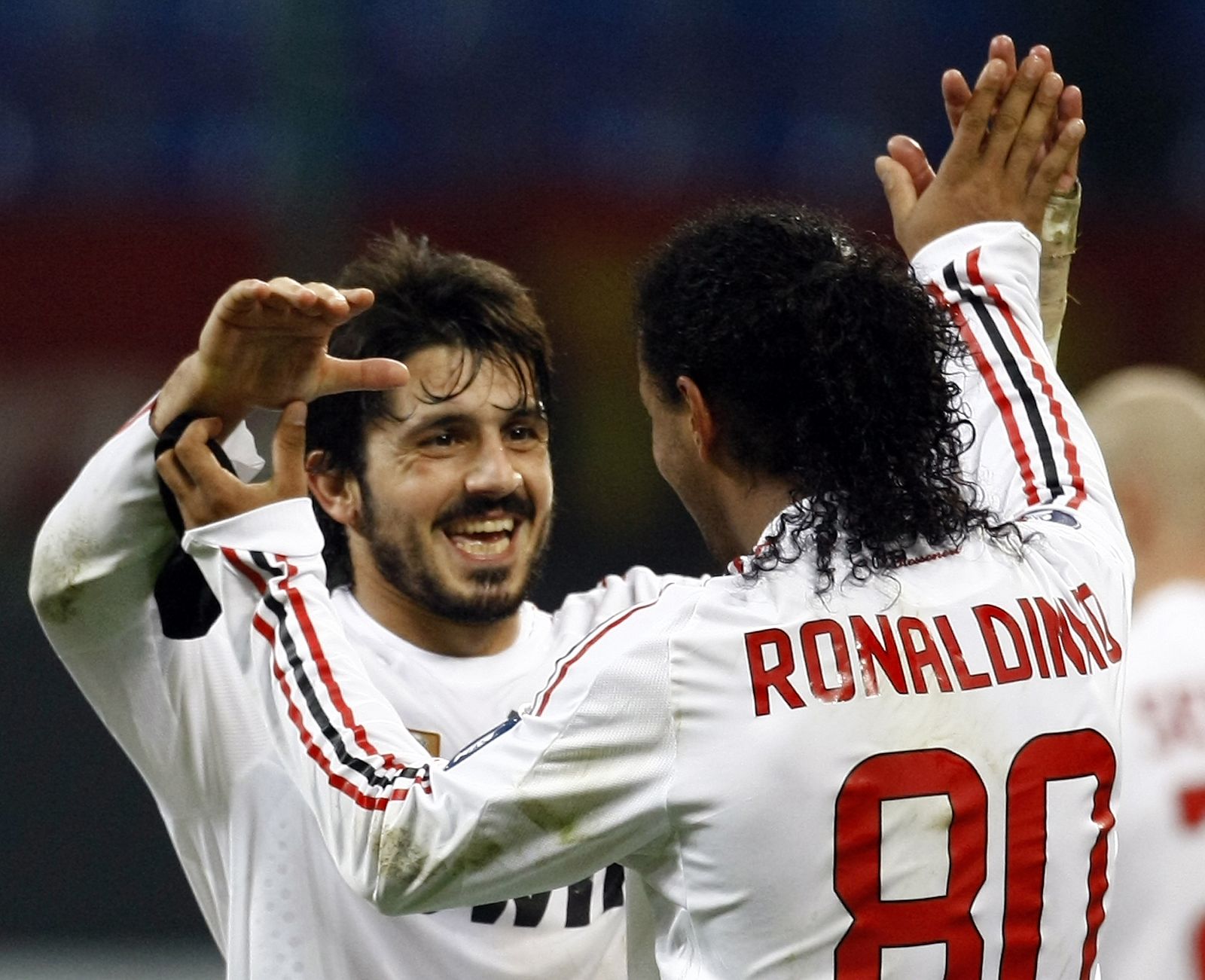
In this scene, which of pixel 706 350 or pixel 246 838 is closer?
pixel 706 350

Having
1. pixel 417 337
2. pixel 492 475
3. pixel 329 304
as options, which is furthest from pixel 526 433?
pixel 329 304

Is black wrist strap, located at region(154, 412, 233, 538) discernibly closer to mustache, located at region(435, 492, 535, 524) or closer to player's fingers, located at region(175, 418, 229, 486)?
player's fingers, located at region(175, 418, 229, 486)

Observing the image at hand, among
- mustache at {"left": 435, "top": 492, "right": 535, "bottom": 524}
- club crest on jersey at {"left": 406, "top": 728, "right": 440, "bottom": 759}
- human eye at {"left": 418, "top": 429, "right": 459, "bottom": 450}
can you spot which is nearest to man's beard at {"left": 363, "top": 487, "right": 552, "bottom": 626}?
mustache at {"left": 435, "top": 492, "right": 535, "bottom": 524}

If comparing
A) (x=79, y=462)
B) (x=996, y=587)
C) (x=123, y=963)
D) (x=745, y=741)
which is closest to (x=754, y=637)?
(x=745, y=741)

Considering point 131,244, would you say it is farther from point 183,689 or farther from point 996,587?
point 996,587

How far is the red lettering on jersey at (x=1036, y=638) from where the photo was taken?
2273 mm

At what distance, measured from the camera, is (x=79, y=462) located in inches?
355

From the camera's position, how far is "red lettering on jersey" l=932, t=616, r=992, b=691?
7.32 feet

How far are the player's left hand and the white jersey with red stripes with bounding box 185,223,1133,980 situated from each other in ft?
0.77

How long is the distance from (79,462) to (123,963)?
2606 mm

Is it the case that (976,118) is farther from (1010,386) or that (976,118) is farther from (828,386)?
(828,386)

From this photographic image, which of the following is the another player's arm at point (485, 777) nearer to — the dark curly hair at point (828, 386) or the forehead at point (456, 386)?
the dark curly hair at point (828, 386)

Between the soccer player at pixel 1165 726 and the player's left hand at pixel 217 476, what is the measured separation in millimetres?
1421

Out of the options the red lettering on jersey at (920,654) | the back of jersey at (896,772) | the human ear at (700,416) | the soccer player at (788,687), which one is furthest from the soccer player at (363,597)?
the red lettering on jersey at (920,654)
